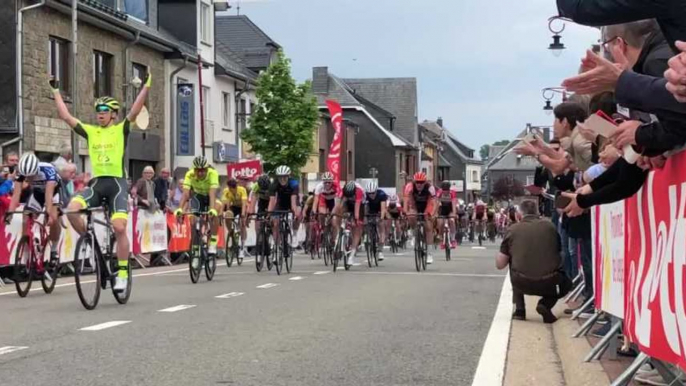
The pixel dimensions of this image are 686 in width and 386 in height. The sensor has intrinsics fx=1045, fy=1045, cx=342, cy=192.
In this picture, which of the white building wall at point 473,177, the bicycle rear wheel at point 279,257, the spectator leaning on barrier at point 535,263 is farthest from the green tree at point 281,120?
the white building wall at point 473,177

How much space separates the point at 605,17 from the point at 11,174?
44.3 feet

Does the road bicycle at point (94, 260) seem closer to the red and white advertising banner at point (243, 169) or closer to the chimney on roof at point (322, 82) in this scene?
the red and white advertising banner at point (243, 169)

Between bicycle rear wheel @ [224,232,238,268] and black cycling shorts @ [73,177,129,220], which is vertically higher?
black cycling shorts @ [73,177,129,220]

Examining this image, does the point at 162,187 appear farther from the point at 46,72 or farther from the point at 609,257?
the point at 609,257

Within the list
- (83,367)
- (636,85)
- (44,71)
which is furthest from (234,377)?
(44,71)

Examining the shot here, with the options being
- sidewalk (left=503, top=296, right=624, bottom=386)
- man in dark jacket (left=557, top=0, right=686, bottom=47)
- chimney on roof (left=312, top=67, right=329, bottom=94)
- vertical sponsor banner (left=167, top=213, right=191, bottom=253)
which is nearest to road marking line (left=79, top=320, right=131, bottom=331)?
sidewalk (left=503, top=296, right=624, bottom=386)

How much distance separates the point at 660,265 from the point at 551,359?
9.70 ft

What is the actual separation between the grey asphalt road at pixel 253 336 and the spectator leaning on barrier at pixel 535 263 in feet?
1.66

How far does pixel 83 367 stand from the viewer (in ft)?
21.7

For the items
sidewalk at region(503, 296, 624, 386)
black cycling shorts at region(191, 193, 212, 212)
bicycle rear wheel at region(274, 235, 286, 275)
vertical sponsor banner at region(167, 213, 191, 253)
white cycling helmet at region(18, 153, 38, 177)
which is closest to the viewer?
sidewalk at region(503, 296, 624, 386)

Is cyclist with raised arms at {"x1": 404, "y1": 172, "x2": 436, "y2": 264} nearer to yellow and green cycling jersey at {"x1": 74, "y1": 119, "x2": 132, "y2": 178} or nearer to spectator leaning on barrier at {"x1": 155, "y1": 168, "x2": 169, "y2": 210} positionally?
spectator leaning on barrier at {"x1": 155, "y1": 168, "x2": 169, "y2": 210}

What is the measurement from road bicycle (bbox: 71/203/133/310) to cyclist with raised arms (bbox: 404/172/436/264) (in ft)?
30.8

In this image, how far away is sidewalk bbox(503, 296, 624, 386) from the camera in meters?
6.36

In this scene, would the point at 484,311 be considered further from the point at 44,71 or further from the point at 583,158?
the point at 44,71
